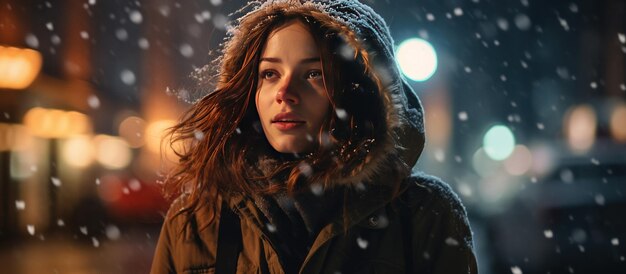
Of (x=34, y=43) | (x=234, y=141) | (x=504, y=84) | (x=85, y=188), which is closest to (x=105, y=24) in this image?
(x=34, y=43)

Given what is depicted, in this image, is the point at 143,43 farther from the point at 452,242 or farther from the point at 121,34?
the point at 452,242

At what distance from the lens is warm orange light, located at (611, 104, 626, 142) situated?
27.5 meters

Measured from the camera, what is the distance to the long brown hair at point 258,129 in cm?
283

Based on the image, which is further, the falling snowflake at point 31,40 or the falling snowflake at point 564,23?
the falling snowflake at point 564,23

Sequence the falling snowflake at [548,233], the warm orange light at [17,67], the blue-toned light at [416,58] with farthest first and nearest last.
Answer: the warm orange light at [17,67], the blue-toned light at [416,58], the falling snowflake at [548,233]

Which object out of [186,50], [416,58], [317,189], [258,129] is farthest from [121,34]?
[317,189]

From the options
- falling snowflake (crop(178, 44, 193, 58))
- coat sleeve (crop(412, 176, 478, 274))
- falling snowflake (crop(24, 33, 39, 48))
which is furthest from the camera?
falling snowflake (crop(178, 44, 193, 58))

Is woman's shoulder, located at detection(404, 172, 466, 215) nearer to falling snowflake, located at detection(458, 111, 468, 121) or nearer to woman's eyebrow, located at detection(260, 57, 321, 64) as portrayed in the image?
woman's eyebrow, located at detection(260, 57, 321, 64)

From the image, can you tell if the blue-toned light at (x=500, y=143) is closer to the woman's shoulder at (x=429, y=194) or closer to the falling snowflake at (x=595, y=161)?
the falling snowflake at (x=595, y=161)

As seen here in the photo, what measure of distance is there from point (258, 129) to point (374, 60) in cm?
63

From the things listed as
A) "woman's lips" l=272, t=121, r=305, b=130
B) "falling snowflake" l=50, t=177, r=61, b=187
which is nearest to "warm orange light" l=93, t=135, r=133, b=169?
"falling snowflake" l=50, t=177, r=61, b=187

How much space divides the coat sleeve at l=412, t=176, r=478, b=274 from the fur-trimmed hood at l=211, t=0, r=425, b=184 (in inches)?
8.3

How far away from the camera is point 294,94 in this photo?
2807 mm

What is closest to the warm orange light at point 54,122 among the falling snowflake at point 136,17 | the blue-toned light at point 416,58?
the blue-toned light at point 416,58
